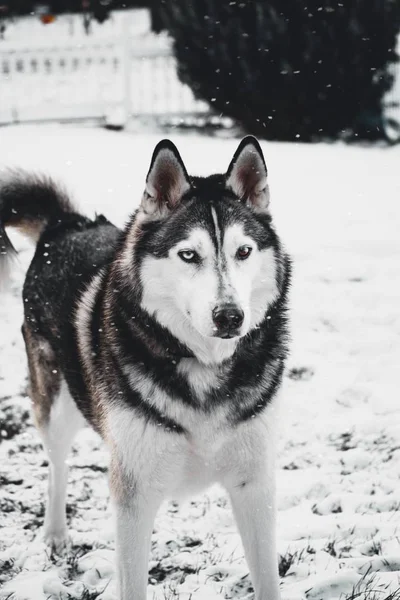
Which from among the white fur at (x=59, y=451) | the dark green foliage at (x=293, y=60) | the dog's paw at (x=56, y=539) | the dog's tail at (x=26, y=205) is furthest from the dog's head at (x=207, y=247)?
the dark green foliage at (x=293, y=60)

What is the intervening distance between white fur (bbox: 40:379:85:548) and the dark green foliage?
7729mm

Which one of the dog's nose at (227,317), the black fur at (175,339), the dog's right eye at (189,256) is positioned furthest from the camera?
the black fur at (175,339)

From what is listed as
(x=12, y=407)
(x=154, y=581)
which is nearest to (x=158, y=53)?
(x=12, y=407)

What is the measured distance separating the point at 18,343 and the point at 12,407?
2.90ft

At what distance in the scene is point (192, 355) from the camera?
2768mm

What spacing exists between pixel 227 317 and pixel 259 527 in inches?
36.1

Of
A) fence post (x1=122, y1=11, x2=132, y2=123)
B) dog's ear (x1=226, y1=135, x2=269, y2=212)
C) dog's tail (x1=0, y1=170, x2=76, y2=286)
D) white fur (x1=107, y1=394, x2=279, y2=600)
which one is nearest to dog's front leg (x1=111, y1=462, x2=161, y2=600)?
white fur (x1=107, y1=394, x2=279, y2=600)

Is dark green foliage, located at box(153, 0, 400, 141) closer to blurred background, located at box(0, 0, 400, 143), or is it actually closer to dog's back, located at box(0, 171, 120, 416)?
blurred background, located at box(0, 0, 400, 143)

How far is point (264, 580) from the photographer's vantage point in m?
2.90

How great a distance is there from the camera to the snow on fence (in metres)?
12.0

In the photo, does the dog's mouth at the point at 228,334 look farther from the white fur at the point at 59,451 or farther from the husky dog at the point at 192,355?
the white fur at the point at 59,451

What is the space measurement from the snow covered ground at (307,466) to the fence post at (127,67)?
4300 mm

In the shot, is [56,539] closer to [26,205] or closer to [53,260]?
[53,260]

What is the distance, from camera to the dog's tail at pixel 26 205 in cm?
378
